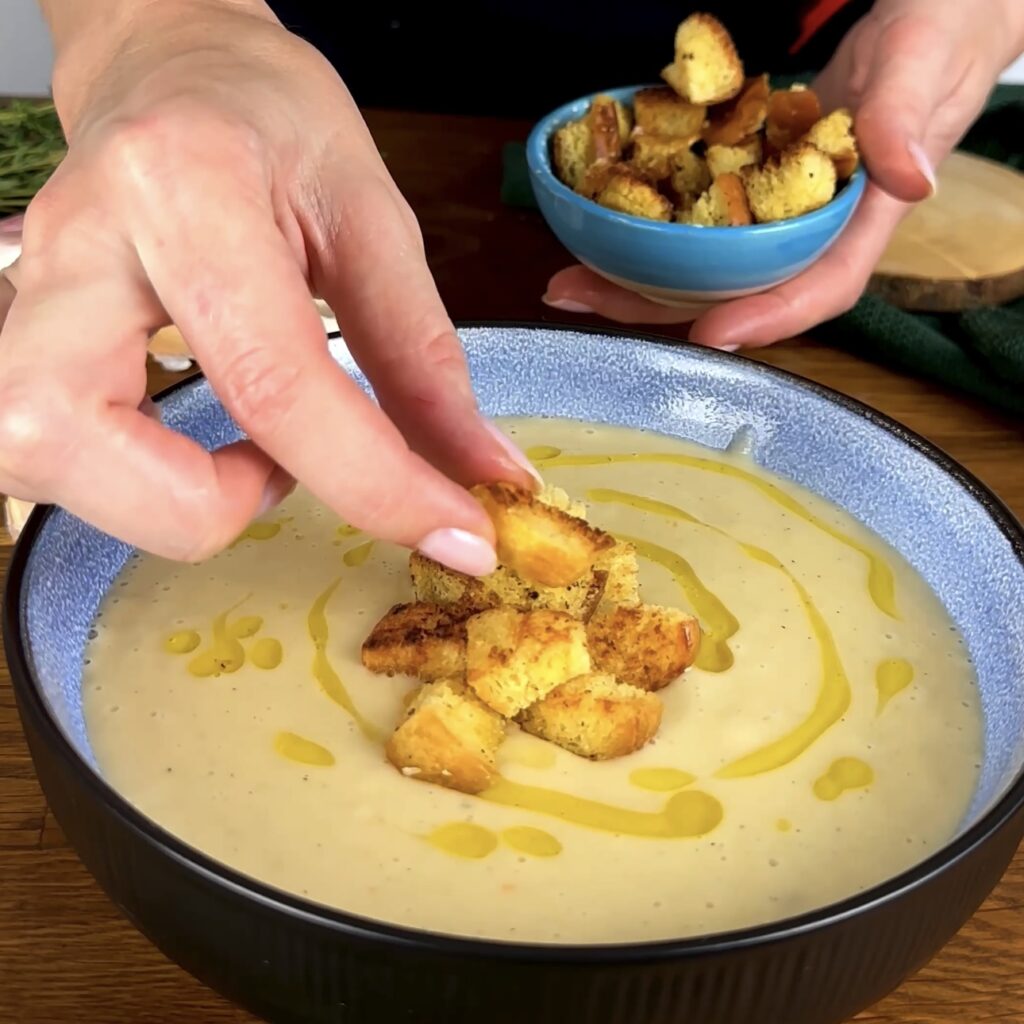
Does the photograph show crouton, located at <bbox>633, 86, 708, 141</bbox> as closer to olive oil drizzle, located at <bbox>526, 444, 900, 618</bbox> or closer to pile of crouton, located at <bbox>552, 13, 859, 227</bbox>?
pile of crouton, located at <bbox>552, 13, 859, 227</bbox>

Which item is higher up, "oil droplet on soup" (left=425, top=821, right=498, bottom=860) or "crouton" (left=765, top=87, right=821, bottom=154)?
"crouton" (left=765, top=87, right=821, bottom=154)

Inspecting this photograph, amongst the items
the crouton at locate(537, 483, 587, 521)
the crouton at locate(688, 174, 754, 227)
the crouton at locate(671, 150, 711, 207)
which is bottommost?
the crouton at locate(537, 483, 587, 521)

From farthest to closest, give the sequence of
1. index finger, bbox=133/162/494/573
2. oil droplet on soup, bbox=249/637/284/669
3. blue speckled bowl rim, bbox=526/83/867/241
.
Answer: blue speckled bowl rim, bbox=526/83/867/241 → oil droplet on soup, bbox=249/637/284/669 → index finger, bbox=133/162/494/573

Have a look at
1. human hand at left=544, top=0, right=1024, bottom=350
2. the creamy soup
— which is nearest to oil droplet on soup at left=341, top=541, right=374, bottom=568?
the creamy soup

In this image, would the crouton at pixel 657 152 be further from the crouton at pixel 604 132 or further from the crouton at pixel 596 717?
the crouton at pixel 596 717

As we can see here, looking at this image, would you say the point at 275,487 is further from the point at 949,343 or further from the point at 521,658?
the point at 949,343

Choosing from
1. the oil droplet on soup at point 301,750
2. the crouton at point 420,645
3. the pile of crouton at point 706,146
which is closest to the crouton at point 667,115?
the pile of crouton at point 706,146

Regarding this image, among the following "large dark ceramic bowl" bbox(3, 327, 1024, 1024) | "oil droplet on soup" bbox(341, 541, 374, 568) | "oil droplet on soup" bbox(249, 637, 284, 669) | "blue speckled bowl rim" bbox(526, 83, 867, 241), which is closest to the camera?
"large dark ceramic bowl" bbox(3, 327, 1024, 1024)

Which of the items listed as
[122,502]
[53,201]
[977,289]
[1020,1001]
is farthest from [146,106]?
[977,289]
